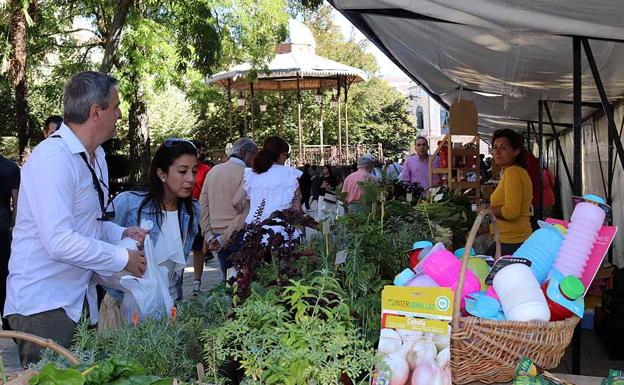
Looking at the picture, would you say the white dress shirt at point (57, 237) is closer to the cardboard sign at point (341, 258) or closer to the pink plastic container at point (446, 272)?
the cardboard sign at point (341, 258)

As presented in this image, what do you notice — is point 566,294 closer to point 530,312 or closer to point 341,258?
point 530,312

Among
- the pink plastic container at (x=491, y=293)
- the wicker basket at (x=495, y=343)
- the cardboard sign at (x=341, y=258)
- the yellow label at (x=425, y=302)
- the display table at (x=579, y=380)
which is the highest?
the cardboard sign at (x=341, y=258)

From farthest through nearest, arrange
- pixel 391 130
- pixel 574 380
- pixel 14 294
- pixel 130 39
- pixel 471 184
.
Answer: pixel 391 130
pixel 130 39
pixel 471 184
pixel 14 294
pixel 574 380

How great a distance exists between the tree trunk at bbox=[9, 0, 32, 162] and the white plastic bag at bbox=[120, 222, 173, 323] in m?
12.4

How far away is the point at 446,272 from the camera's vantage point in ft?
7.27

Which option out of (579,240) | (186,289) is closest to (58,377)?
(579,240)

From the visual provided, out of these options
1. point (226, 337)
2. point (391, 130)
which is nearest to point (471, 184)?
point (226, 337)

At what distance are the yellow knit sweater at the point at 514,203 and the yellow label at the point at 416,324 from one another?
3068 millimetres

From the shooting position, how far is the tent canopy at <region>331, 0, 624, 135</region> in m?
3.28

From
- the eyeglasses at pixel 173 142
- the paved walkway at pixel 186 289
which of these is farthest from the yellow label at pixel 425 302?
the paved walkway at pixel 186 289

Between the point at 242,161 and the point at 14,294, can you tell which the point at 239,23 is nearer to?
the point at 242,161

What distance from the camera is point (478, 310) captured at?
2.13m

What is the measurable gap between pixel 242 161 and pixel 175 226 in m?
3.69

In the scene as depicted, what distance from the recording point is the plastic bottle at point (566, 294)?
2.11 metres
